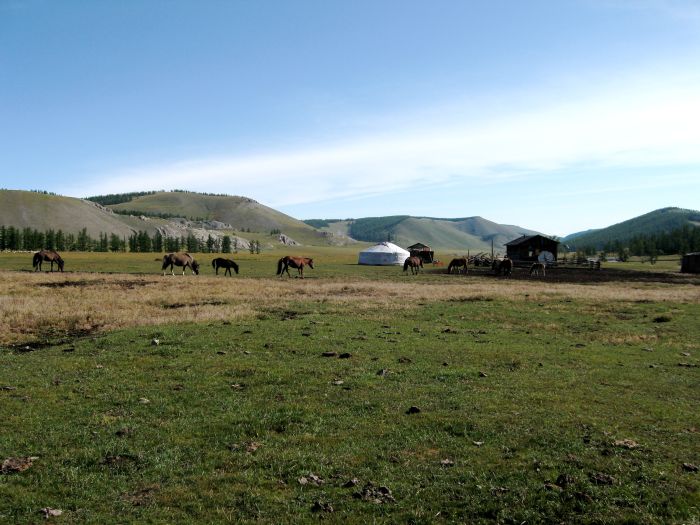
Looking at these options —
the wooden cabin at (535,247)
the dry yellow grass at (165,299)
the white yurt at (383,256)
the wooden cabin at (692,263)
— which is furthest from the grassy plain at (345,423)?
the wooden cabin at (535,247)

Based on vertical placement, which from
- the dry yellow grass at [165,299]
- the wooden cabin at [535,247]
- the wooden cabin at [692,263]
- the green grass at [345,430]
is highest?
the wooden cabin at [535,247]

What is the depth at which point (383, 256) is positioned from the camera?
91.2 m

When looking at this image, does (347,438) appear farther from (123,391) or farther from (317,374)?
(123,391)

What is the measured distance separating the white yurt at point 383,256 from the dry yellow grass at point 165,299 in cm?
5178

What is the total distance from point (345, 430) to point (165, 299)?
2227 cm

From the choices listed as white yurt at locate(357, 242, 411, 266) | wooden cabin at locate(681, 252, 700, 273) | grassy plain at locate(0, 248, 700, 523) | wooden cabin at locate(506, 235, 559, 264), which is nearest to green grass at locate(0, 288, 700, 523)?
grassy plain at locate(0, 248, 700, 523)

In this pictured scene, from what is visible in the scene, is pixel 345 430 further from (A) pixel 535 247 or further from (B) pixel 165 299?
(A) pixel 535 247

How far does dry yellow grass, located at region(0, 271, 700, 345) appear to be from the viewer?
68.7 feet

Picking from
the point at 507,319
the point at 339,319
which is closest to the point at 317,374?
the point at 339,319

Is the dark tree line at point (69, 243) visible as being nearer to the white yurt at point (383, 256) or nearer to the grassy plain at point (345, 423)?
the white yurt at point (383, 256)

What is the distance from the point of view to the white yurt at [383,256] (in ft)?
298

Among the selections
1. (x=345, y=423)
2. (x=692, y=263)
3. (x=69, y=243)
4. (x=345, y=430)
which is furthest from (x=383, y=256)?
(x=69, y=243)

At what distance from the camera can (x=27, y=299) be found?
2605 cm

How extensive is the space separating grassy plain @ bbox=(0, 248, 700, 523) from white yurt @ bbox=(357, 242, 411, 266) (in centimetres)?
7025
